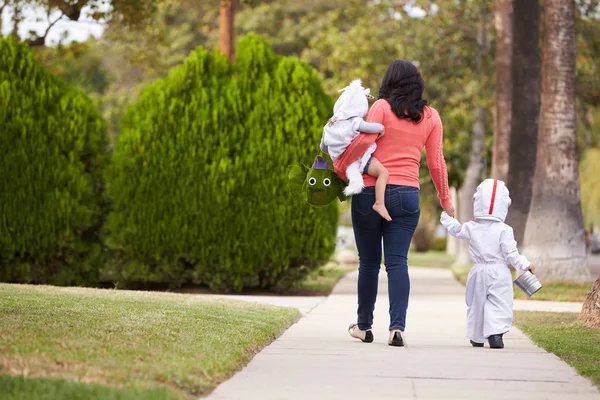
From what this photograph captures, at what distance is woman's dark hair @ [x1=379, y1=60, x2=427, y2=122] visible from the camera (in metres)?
8.33

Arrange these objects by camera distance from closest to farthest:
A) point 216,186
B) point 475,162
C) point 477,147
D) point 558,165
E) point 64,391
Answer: point 64,391
point 216,186
point 558,165
point 477,147
point 475,162

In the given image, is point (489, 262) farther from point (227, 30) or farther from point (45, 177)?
point (227, 30)

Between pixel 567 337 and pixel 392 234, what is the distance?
2.29m

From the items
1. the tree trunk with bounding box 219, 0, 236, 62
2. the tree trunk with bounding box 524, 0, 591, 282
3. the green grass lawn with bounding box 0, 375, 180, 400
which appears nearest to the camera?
the green grass lawn with bounding box 0, 375, 180, 400

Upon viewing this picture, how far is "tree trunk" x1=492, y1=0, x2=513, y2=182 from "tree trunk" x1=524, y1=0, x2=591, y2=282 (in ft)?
14.6

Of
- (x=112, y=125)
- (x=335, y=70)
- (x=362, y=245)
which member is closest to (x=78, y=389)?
(x=362, y=245)

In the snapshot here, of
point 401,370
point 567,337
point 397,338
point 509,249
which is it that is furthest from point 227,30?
point 401,370

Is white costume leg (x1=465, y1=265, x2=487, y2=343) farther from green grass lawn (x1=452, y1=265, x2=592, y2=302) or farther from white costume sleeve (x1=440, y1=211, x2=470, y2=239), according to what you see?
green grass lawn (x1=452, y1=265, x2=592, y2=302)

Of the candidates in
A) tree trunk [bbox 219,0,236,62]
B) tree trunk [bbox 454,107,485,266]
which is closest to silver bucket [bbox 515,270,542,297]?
tree trunk [bbox 219,0,236,62]

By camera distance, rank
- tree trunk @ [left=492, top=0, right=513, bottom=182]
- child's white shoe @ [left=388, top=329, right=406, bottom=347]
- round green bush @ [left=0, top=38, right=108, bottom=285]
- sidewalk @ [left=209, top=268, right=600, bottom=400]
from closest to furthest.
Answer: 1. sidewalk @ [left=209, top=268, right=600, bottom=400]
2. child's white shoe @ [left=388, top=329, right=406, bottom=347]
3. round green bush @ [left=0, top=38, right=108, bottom=285]
4. tree trunk @ [left=492, top=0, right=513, bottom=182]

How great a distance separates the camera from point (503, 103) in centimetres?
2317

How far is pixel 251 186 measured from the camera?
615 inches

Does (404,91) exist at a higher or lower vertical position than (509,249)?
higher

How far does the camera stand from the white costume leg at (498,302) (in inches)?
344
